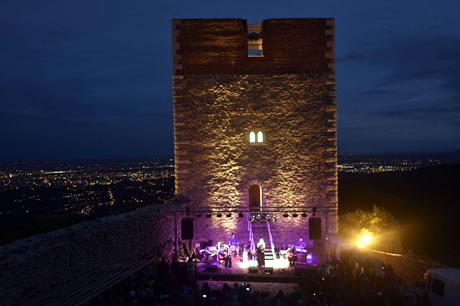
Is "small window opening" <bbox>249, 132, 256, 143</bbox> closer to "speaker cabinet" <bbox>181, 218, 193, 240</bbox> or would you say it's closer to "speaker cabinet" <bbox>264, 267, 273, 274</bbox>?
"speaker cabinet" <bbox>181, 218, 193, 240</bbox>

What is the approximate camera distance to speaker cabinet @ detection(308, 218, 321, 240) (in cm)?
1449

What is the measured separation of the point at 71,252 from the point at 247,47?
31.1 ft

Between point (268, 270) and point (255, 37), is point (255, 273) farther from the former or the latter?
point (255, 37)

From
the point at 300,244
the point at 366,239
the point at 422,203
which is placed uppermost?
the point at 300,244

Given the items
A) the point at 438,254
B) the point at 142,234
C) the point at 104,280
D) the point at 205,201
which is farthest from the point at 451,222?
the point at 104,280

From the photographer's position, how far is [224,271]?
12.7 meters

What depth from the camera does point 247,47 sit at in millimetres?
14977

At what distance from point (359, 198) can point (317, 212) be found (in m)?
24.9

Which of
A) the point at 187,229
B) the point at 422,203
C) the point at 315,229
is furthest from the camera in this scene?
the point at 422,203

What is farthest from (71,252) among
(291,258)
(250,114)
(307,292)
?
(250,114)

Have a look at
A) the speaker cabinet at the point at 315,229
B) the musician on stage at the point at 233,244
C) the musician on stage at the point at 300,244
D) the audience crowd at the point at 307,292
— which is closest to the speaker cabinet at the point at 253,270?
the audience crowd at the point at 307,292

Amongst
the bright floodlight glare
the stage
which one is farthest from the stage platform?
the bright floodlight glare

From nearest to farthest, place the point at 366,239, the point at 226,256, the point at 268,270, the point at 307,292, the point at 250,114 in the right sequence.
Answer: the point at 307,292 → the point at 268,270 → the point at 226,256 → the point at 250,114 → the point at 366,239

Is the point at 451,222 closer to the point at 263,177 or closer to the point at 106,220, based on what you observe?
the point at 263,177
